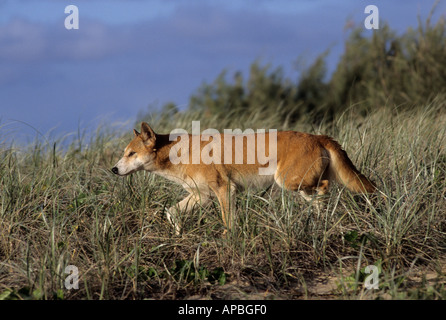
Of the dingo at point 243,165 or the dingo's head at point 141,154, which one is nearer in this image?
the dingo at point 243,165

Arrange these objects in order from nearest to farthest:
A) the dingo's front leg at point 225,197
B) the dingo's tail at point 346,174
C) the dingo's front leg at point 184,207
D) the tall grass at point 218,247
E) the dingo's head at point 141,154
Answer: the tall grass at point 218,247
the dingo's front leg at point 184,207
the dingo's front leg at point 225,197
the dingo's tail at point 346,174
the dingo's head at point 141,154

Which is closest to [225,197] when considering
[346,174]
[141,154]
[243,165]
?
[243,165]

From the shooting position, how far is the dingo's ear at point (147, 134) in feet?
22.1

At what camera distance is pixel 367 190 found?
6312 mm

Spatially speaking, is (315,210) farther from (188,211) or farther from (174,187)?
(174,187)

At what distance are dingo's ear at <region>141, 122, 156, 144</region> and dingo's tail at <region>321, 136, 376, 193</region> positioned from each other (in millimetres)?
2188

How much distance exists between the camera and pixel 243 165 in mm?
6734

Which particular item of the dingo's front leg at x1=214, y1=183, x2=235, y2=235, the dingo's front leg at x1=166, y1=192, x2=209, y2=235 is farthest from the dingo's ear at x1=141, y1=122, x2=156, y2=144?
the dingo's front leg at x1=214, y1=183, x2=235, y2=235

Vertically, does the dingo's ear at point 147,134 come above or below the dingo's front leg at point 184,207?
above

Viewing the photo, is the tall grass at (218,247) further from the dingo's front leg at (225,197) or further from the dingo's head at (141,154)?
the dingo's head at (141,154)

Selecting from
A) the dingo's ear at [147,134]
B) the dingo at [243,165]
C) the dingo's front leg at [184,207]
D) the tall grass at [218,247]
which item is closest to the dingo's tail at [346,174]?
the dingo at [243,165]

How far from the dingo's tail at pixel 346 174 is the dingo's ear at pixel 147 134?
2.19 m

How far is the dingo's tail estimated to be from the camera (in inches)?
248

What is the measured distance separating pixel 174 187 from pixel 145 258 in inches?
84.9
